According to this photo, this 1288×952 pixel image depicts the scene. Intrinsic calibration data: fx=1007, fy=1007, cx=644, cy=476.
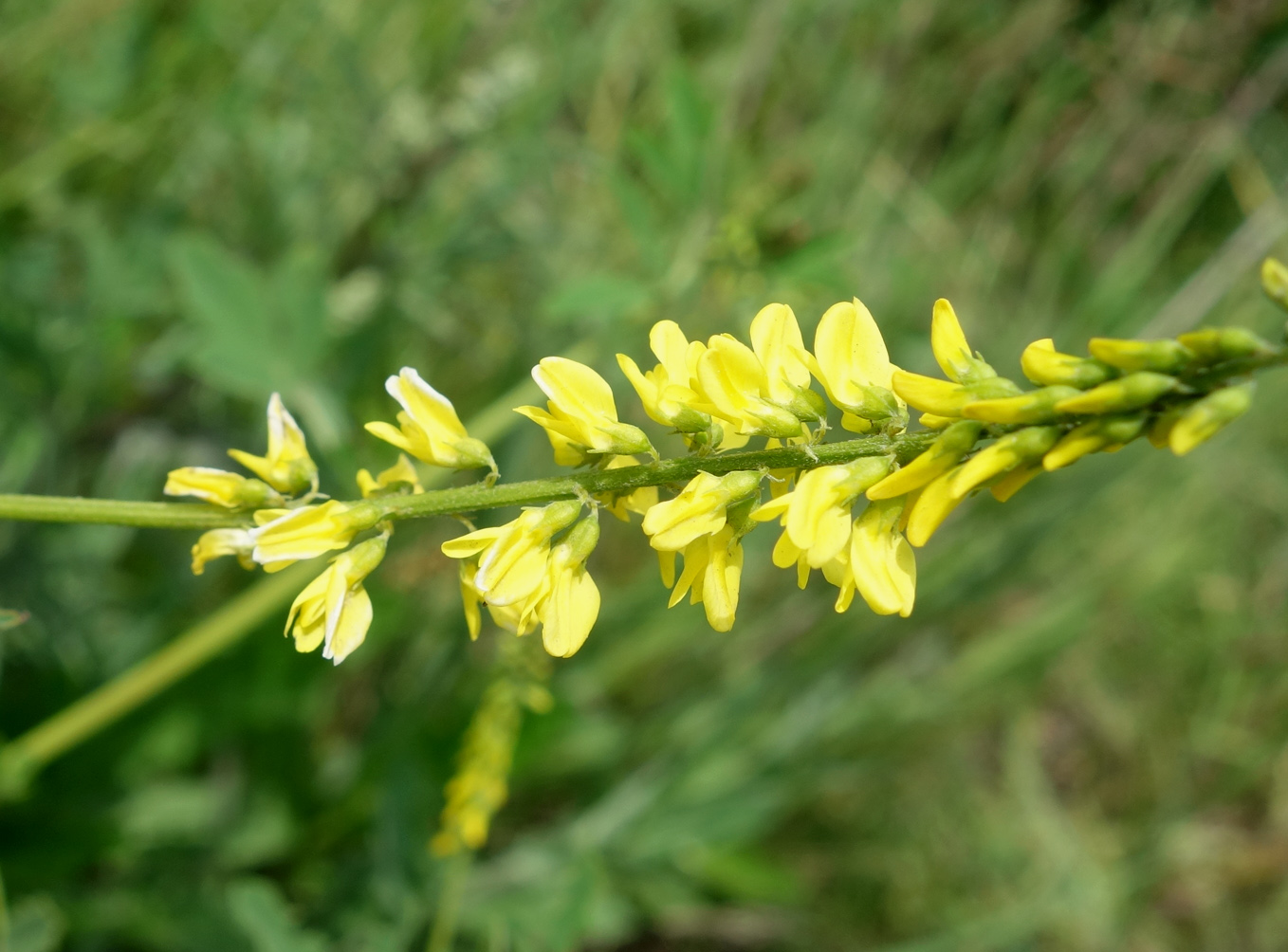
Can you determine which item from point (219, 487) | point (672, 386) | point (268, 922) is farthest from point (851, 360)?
point (268, 922)

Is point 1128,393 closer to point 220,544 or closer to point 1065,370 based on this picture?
point 1065,370

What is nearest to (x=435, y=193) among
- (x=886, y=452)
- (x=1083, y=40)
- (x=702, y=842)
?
(x=702, y=842)

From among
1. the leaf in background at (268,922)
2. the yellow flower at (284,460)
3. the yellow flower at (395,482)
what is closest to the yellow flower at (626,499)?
the yellow flower at (395,482)

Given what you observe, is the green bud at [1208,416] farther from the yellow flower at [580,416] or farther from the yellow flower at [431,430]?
the yellow flower at [431,430]

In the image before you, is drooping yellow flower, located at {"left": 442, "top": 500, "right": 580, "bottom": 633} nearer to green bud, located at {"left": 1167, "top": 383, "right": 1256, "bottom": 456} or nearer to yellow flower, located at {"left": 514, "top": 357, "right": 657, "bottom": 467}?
yellow flower, located at {"left": 514, "top": 357, "right": 657, "bottom": 467}

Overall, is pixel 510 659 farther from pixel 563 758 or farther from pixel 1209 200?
pixel 1209 200

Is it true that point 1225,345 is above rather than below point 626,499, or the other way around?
above
